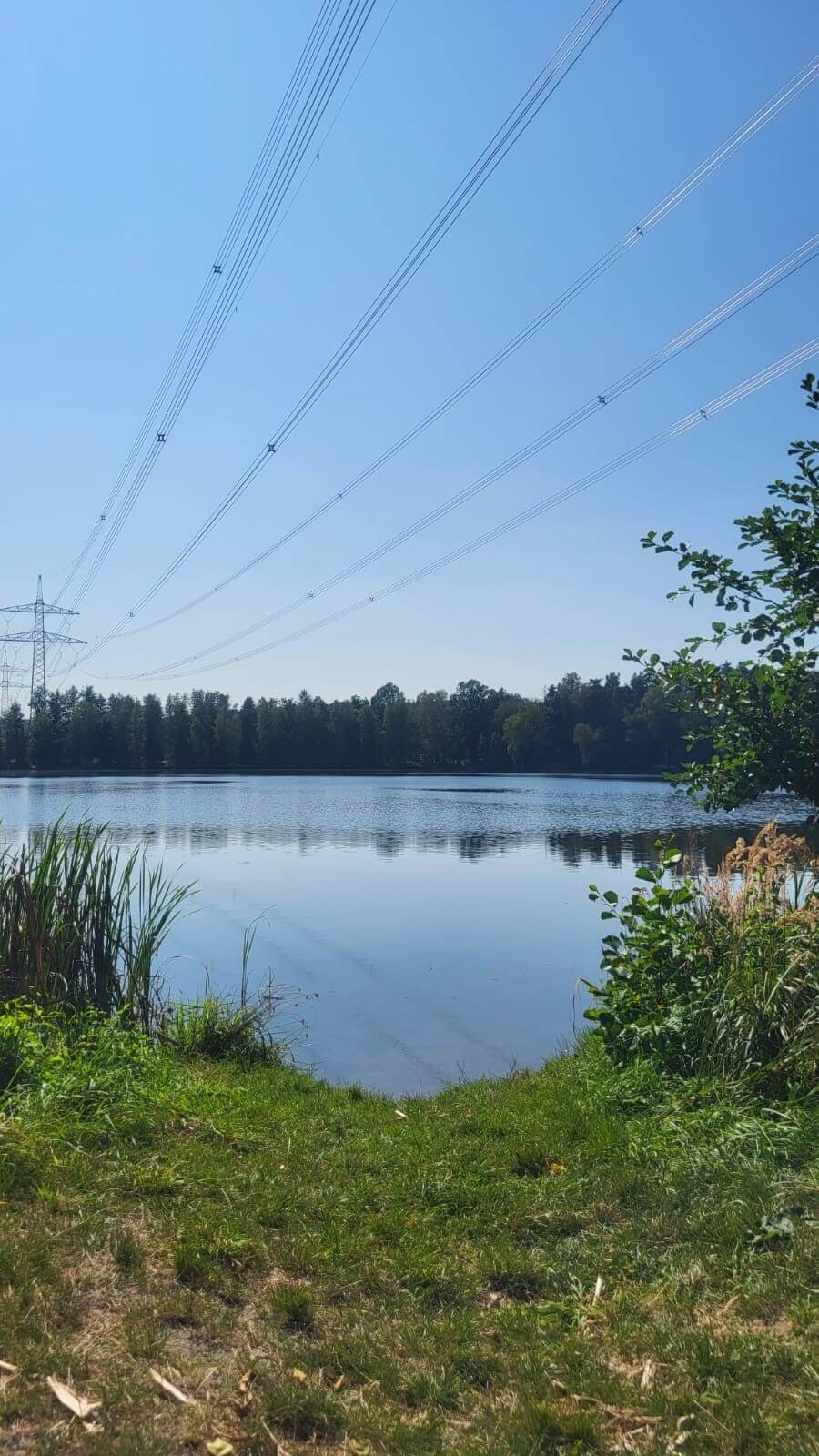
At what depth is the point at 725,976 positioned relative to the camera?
753 centimetres

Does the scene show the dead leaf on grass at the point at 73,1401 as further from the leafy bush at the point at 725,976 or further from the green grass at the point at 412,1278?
the leafy bush at the point at 725,976

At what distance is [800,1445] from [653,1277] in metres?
1.41

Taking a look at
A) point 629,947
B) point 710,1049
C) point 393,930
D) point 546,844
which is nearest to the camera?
point 710,1049

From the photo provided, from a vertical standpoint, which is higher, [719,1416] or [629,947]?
[629,947]

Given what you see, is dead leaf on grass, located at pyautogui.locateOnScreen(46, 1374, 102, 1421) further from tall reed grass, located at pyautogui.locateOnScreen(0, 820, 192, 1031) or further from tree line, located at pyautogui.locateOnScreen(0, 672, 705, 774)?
tree line, located at pyautogui.locateOnScreen(0, 672, 705, 774)

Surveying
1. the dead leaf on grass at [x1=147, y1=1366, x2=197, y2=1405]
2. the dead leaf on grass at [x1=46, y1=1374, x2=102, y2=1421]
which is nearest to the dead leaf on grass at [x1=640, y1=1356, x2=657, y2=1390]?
the dead leaf on grass at [x1=147, y1=1366, x2=197, y2=1405]

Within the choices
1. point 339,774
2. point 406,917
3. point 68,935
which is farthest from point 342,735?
point 68,935

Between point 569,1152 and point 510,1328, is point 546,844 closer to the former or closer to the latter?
point 569,1152

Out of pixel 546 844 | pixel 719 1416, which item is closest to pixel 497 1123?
pixel 719 1416

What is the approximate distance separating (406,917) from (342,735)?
10538 cm

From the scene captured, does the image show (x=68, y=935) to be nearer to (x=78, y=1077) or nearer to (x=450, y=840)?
(x=78, y=1077)

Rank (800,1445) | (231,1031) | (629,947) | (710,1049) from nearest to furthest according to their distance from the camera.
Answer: (800,1445) → (710,1049) → (629,947) → (231,1031)

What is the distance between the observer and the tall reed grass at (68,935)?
28.4 ft

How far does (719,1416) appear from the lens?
329 centimetres
